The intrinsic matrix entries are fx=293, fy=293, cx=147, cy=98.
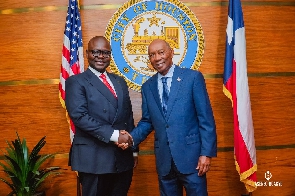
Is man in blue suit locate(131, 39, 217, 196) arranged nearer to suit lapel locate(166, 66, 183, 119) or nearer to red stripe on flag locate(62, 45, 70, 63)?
suit lapel locate(166, 66, 183, 119)

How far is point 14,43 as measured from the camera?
3.07 meters

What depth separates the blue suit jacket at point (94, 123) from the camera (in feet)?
6.75

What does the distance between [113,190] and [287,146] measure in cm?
199

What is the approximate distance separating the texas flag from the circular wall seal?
375mm

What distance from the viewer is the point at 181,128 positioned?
206 centimetres

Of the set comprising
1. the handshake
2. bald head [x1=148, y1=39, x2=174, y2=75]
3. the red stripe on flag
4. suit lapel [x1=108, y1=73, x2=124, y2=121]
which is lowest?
the handshake

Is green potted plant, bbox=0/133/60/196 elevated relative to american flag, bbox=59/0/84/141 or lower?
lower

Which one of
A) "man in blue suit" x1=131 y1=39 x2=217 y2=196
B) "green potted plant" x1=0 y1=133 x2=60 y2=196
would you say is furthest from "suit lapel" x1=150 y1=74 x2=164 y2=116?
"green potted plant" x1=0 y1=133 x2=60 y2=196

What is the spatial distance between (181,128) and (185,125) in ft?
0.12

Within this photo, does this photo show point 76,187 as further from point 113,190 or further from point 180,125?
point 180,125

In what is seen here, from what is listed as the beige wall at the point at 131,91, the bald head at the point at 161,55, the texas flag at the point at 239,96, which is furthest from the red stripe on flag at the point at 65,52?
the texas flag at the point at 239,96

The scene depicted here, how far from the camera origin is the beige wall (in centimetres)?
305

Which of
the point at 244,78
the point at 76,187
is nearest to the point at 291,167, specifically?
the point at 244,78

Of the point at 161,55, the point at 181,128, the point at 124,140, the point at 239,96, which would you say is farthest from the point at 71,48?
the point at 239,96
